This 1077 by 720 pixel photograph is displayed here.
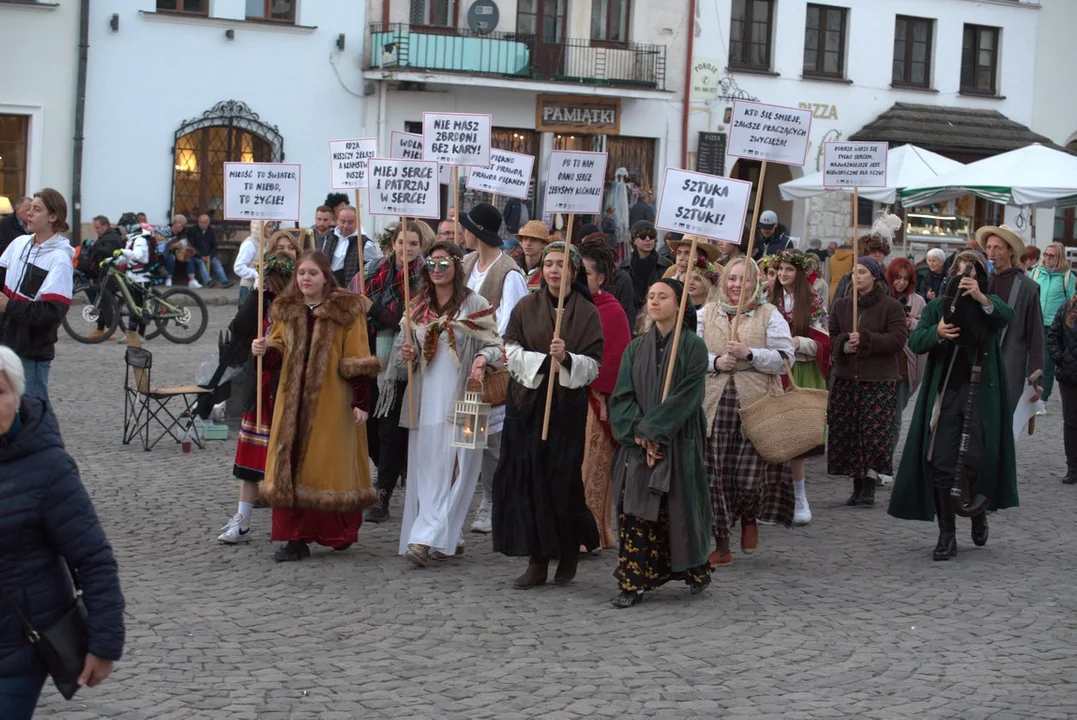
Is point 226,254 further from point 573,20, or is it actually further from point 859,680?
point 859,680

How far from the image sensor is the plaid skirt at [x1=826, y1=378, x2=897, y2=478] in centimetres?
1066

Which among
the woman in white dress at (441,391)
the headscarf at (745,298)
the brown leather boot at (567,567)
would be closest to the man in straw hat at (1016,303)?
the headscarf at (745,298)

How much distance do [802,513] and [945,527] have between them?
1.29m

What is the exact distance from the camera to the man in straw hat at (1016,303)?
9.92 m

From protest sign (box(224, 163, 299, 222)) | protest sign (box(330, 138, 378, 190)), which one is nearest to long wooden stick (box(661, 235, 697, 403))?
Answer: protest sign (box(224, 163, 299, 222))

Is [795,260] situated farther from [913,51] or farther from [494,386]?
[913,51]

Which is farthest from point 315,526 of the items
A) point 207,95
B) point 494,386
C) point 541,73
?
point 541,73

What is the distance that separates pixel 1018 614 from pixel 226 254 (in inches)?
905

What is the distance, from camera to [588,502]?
870cm

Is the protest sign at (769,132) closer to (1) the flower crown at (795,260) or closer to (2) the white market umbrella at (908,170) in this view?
(1) the flower crown at (795,260)

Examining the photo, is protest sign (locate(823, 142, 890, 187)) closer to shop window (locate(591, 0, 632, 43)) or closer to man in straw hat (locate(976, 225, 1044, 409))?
man in straw hat (locate(976, 225, 1044, 409))

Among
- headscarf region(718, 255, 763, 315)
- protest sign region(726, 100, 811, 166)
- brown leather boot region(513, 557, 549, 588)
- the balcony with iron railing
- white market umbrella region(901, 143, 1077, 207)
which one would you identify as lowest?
brown leather boot region(513, 557, 549, 588)

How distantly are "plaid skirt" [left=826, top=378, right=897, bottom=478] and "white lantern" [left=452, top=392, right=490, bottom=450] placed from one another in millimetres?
3274

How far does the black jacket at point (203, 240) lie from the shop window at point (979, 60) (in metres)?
18.6
